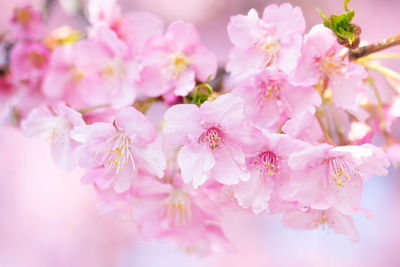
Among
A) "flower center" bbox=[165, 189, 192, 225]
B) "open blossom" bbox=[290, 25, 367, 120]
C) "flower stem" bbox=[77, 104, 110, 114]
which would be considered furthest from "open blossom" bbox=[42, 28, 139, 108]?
"open blossom" bbox=[290, 25, 367, 120]

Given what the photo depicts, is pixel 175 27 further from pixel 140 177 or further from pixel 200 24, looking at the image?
pixel 200 24

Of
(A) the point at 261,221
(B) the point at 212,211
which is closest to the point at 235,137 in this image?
(B) the point at 212,211

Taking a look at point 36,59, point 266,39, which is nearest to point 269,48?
point 266,39

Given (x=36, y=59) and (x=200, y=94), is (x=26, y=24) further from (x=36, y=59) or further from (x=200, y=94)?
(x=200, y=94)

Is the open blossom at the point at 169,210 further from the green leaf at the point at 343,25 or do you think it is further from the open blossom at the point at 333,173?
the green leaf at the point at 343,25

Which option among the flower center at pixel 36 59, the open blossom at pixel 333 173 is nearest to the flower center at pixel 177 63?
the open blossom at pixel 333 173

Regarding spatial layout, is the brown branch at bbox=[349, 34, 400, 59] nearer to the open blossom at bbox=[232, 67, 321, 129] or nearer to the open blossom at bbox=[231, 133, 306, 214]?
the open blossom at bbox=[232, 67, 321, 129]
